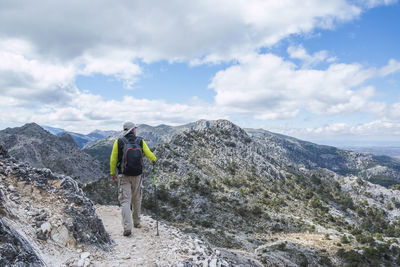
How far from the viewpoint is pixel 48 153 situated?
5517 inches

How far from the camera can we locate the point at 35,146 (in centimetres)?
13750

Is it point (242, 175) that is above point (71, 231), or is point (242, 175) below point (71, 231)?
below

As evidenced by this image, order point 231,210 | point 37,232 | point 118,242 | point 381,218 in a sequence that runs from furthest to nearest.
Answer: point 381,218 → point 231,210 → point 118,242 → point 37,232

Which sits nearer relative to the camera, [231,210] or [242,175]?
[231,210]

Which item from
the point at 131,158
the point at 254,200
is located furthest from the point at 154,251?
the point at 254,200

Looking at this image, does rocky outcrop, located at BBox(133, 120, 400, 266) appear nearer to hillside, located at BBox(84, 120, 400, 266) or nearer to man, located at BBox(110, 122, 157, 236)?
hillside, located at BBox(84, 120, 400, 266)

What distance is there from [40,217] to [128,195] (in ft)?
10.3

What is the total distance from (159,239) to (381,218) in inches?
3493

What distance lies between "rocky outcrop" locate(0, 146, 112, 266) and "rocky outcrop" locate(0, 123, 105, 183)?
439 ft

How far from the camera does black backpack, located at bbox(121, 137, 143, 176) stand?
9273 mm

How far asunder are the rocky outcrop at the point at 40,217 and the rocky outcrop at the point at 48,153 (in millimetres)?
133825

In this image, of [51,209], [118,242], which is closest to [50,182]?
[51,209]

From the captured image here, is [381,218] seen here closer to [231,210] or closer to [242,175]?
[242,175]

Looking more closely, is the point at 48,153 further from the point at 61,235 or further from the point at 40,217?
→ the point at 61,235
